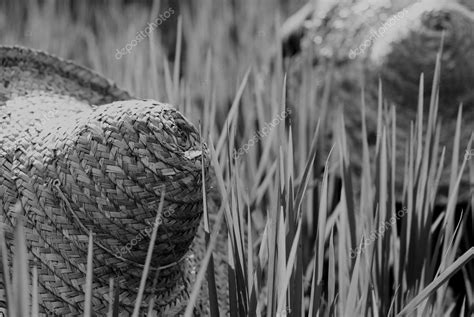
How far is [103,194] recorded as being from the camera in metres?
0.79

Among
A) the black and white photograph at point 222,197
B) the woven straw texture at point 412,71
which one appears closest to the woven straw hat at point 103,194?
the black and white photograph at point 222,197

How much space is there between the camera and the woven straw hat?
2.60ft

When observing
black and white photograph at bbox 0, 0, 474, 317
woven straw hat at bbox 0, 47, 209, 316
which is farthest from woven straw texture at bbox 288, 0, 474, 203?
woven straw hat at bbox 0, 47, 209, 316

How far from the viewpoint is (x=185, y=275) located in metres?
0.95

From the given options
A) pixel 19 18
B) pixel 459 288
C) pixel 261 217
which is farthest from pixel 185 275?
pixel 19 18

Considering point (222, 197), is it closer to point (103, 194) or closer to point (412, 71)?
point (103, 194)

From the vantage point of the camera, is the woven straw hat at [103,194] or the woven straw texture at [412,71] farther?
the woven straw texture at [412,71]

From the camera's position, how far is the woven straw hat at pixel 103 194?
0.79m

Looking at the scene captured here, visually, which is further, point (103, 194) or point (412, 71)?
point (412, 71)

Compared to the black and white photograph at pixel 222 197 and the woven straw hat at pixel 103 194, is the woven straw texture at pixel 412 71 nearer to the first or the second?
the black and white photograph at pixel 222 197

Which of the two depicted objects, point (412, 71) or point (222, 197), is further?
point (412, 71)

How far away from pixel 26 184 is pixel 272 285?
0.31 meters

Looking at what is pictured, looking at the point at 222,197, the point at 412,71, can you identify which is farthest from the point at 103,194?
the point at 412,71

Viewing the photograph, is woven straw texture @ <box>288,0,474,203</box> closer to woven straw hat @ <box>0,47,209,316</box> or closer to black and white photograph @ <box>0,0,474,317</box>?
black and white photograph @ <box>0,0,474,317</box>
